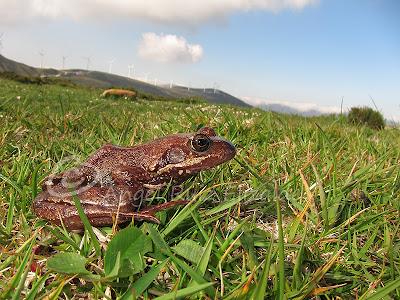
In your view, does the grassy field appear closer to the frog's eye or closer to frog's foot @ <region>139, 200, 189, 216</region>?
frog's foot @ <region>139, 200, 189, 216</region>

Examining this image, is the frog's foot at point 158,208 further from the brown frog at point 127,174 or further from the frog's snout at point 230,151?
the frog's snout at point 230,151

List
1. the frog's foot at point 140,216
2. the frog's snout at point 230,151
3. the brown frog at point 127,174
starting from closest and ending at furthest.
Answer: the frog's foot at point 140,216 → the brown frog at point 127,174 → the frog's snout at point 230,151

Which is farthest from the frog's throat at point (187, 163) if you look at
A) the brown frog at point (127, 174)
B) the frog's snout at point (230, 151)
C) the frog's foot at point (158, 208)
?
the frog's foot at point (158, 208)

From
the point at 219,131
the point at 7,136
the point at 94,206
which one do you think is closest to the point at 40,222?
the point at 94,206

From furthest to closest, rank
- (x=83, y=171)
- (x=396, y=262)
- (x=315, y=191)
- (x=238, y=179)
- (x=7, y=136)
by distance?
(x=7, y=136) < (x=238, y=179) < (x=315, y=191) < (x=83, y=171) < (x=396, y=262)

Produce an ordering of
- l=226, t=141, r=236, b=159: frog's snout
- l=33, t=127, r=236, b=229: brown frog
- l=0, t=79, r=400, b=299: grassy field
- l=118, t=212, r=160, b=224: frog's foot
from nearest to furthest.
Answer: l=0, t=79, r=400, b=299: grassy field → l=118, t=212, r=160, b=224: frog's foot → l=33, t=127, r=236, b=229: brown frog → l=226, t=141, r=236, b=159: frog's snout

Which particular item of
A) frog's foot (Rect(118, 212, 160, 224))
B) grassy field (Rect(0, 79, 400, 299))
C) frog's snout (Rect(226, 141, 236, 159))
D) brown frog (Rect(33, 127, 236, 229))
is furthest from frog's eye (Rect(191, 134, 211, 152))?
frog's foot (Rect(118, 212, 160, 224))

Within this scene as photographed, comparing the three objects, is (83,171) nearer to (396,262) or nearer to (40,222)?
(40,222)

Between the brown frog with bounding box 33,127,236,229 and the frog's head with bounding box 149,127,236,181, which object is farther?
the frog's head with bounding box 149,127,236,181
